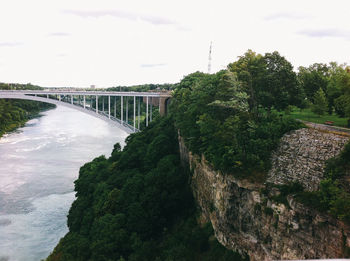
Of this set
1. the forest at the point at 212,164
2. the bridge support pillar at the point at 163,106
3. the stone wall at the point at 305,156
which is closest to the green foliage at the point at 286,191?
the forest at the point at 212,164

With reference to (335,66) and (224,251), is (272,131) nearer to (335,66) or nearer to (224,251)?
(224,251)

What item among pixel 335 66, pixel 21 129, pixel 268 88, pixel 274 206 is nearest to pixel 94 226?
pixel 274 206

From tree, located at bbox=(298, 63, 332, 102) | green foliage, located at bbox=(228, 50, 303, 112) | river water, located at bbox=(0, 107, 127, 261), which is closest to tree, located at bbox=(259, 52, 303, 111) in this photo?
green foliage, located at bbox=(228, 50, 303, 112)

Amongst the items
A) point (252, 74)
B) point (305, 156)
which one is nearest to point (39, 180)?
point (252, 74)

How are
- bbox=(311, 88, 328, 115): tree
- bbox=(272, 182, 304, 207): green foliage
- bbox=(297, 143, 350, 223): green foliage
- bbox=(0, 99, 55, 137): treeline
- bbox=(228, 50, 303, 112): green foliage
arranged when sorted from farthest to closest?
bbox=(0, 99, 55, 137): treeline, bbox=(311, 88, 328, 115): tree, bbox=(228, 50, 303, 112): green foliage, bbox=(272, 182, 304, 207): green foliage, bbox=(297, 143, 350, 223): green foliage

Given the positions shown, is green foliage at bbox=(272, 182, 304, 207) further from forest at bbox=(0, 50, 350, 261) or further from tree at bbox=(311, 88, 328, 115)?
tree at bbox=(311, 88, 328, 115)

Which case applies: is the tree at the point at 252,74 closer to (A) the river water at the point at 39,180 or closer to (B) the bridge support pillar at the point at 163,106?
(A) the river water at the point at 39,180
